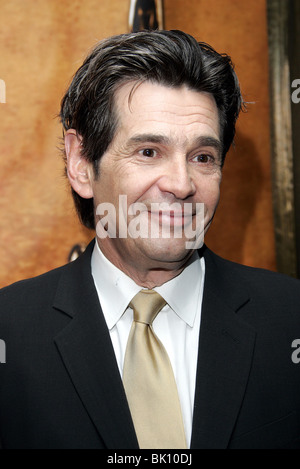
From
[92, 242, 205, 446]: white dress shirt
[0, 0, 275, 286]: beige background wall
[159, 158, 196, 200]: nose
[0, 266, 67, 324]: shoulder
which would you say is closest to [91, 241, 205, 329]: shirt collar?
[92, 242, 205, 446]: white dress shirt

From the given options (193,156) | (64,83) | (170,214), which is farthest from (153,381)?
(64,83)

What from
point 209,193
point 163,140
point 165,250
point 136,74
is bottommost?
point 165,250

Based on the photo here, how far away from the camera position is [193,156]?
1.28 m

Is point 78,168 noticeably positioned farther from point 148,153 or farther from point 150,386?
point 150,386

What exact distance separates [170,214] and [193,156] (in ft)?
0.49

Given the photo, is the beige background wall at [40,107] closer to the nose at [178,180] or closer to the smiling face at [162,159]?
the smiling face at [162,159]

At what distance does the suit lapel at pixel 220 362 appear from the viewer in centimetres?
117

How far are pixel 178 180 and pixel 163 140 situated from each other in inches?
3.8

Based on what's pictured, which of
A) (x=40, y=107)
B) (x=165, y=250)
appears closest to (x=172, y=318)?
(x=165, y=250)

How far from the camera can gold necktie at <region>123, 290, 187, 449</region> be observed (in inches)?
45.9

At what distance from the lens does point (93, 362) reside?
1.20m

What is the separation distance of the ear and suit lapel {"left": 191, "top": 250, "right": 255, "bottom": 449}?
366 mm

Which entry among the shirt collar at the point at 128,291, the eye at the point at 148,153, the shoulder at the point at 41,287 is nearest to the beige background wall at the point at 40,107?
the shoulder at the point at 41,287
